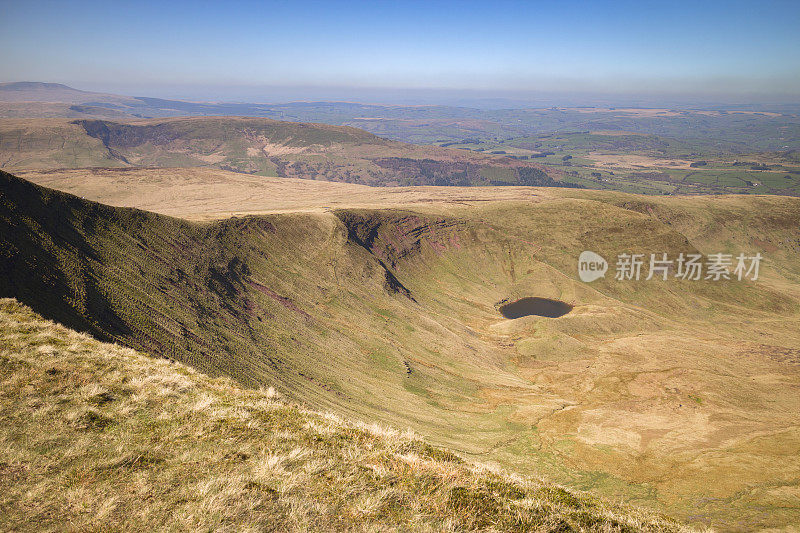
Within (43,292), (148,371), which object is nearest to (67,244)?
(43,292)

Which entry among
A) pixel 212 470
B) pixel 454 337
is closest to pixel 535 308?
pixel 454 337

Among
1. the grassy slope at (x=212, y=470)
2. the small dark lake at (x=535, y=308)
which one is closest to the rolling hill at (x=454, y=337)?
the small dark lake at (x=535, y=308)

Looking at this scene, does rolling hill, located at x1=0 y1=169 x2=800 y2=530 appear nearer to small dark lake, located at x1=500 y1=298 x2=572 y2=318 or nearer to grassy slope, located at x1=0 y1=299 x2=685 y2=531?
small dark lake, located at x1=500 y1=298 x2=572 y2=318

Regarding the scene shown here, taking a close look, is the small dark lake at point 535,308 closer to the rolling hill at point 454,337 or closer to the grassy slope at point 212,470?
the rolling hill at point 454,337

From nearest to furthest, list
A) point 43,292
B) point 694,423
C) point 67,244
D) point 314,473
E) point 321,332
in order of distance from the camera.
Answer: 1. point 314,473
2. point 43,292
3. point 67,244
4. point 694,423
5. point 321,332

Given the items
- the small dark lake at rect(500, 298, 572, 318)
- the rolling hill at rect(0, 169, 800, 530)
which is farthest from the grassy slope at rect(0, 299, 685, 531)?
the small dark lake at rect(500, 298, 572, 318)

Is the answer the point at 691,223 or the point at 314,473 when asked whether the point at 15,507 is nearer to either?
the point at 314,473

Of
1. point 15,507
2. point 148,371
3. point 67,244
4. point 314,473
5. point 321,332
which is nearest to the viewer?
point 15,507
